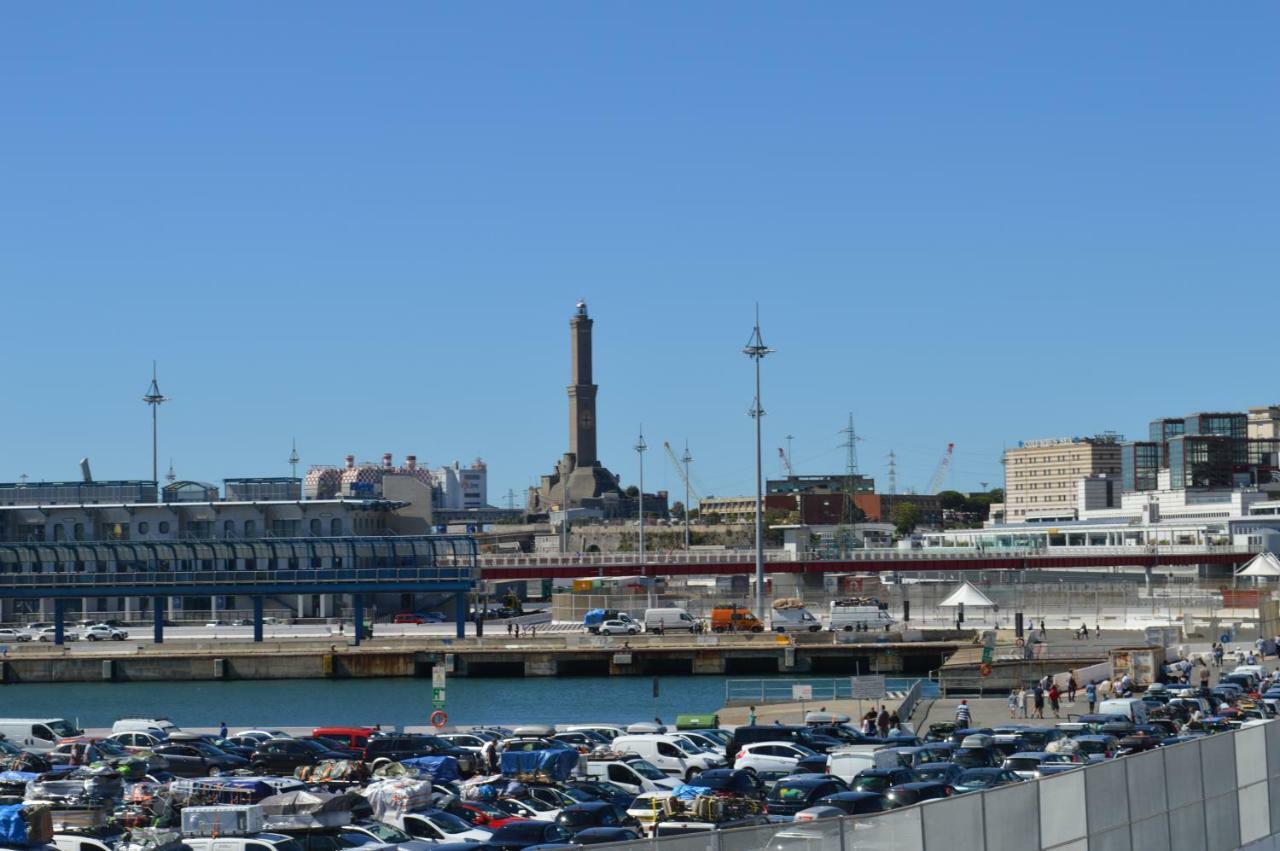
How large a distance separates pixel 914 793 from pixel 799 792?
2115 millimetres

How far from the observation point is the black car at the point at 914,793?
1140 inches

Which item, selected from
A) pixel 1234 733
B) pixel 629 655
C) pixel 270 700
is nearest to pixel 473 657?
pixel 629 655

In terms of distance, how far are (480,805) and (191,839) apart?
5.99 m

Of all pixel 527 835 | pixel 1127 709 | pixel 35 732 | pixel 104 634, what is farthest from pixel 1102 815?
pixel 104 634

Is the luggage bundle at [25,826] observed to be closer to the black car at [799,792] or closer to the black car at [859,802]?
the black car at [799,792]

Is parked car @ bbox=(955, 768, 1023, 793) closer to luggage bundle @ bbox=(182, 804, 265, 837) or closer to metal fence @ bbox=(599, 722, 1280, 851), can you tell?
metal fence @ bbox=(599, 722, 1280, 851)

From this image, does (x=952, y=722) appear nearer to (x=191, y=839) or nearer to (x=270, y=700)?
(x=191, y=839)

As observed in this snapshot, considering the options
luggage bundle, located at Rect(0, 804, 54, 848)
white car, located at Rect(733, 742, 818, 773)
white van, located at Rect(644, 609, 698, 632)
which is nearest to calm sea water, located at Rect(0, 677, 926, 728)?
white van, located at Rect(644, 609, 698, 632)

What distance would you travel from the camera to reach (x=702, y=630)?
318ft

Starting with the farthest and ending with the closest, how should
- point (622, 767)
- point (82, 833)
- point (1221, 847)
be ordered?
point (622, 767) < point (82, 833) < point (1221, 847)

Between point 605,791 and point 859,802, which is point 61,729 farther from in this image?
point 859,802

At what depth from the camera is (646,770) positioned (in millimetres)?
36625

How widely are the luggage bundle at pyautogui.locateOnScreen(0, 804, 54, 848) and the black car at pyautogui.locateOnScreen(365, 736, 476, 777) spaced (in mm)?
12844

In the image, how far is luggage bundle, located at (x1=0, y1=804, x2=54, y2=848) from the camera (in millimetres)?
26859
